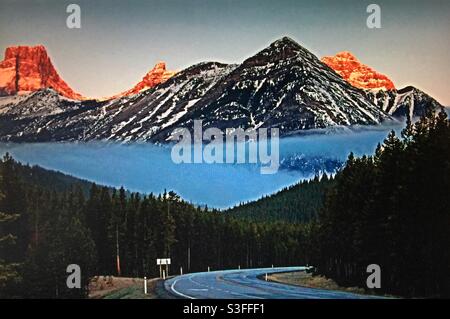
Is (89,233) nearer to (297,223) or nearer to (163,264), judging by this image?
(163,264)

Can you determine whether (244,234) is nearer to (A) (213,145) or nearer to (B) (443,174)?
(A) (213,145)

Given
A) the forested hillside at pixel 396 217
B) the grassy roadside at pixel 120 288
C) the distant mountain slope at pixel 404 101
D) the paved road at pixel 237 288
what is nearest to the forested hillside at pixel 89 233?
the grassy roadside at pixel 120 288

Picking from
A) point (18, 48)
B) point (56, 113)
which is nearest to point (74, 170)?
point (56, 113)

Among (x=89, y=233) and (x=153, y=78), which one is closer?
(x=89, y=233)

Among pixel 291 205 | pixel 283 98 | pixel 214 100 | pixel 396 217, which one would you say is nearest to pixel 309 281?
pixel 291 205

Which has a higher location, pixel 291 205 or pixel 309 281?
pixel 291 205

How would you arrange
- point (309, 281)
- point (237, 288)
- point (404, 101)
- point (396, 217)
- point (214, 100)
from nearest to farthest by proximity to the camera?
point (237, 288) < point (396, 217) < point (404, 101) < point (309, 281) < point (214, 100)

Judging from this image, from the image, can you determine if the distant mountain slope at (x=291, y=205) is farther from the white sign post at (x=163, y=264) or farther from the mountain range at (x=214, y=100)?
the white sign post at (x=163, y=264)
